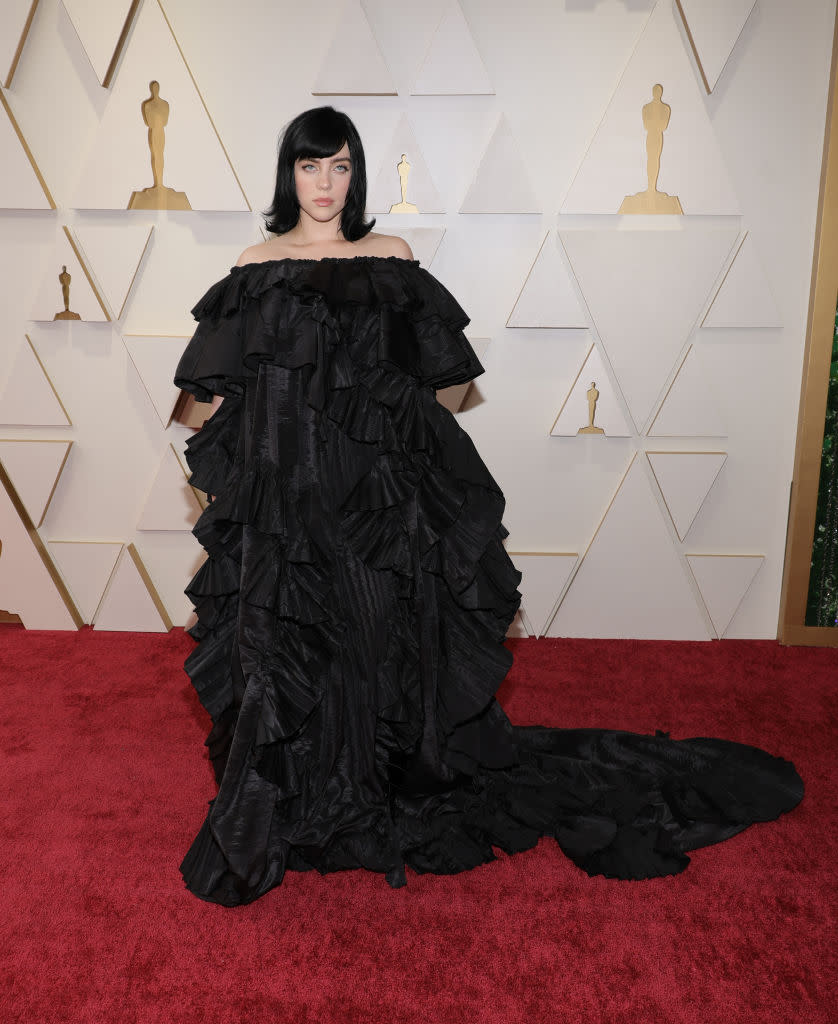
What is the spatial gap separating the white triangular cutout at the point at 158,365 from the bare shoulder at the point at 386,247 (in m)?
1.33

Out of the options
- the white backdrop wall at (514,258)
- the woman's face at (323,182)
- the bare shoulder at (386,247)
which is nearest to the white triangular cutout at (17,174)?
the white backdrop wall at (514,258)

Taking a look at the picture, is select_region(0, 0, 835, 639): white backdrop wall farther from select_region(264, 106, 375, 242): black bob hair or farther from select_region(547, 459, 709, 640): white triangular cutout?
select_region(264, 106, 375, 242): black bob hair

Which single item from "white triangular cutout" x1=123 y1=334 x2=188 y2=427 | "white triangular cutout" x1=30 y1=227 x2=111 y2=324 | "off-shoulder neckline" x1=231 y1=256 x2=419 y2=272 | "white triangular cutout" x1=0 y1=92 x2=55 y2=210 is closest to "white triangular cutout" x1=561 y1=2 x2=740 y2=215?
"off-shoulder neckline" x1=231 y1=256 x2=419 y2=272

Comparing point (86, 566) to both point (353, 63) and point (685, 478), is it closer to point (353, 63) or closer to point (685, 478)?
point (353, 63)

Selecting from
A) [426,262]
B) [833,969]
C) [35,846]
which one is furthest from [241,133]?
[833,969]

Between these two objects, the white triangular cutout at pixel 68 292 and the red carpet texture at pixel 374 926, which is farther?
the white triangular cutout at pixel 68 292

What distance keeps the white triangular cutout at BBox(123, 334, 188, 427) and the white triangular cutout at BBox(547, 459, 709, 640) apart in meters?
1.66

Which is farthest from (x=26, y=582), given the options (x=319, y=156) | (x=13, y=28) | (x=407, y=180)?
(x=319, y=156)

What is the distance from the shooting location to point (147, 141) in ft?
9.77

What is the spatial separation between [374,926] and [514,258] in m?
2.23

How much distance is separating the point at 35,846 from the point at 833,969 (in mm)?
1736

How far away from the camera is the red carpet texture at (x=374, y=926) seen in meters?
1.54

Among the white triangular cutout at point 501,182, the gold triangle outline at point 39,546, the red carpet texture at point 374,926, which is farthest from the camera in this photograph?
the gold triangle outline at point 39,546

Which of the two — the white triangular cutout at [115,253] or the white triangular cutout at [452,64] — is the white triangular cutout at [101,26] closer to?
the white triangular cutout at [115,253]
